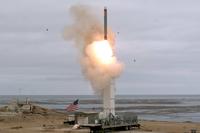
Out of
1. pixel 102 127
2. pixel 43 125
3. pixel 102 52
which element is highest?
pixel 102 52

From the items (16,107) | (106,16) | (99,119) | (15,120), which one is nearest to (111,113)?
(99,119)

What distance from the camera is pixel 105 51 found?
5562 cm

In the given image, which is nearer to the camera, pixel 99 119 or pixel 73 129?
pixel 99 119

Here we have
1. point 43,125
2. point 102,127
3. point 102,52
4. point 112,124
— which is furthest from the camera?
point 43,125

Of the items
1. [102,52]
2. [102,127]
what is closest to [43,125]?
[102,127]

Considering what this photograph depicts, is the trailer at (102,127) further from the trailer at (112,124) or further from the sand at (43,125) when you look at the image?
the sand at (43,125)

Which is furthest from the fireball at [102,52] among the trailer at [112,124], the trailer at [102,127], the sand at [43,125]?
the sand at [43,125]

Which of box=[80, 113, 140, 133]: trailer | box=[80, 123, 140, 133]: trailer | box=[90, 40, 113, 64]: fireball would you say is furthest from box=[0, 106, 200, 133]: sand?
box=[90, 40, 113, 64]: fireball

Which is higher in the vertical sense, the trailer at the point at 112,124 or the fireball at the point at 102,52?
the fireball at the point at 102,52

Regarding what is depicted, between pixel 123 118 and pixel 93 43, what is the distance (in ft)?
29.6

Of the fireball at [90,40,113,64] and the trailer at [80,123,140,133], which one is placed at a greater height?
the fireball at [90,40,113,64]

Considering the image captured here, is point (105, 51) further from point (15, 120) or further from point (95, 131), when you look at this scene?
point (15, 120)

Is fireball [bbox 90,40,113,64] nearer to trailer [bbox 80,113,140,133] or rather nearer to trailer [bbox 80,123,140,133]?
trailer [bbox 80,113,140,133]

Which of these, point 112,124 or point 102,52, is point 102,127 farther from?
point 102,52
